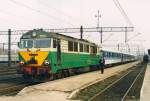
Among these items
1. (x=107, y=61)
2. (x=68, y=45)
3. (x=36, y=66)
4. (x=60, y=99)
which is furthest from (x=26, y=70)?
(x=107, y=61)

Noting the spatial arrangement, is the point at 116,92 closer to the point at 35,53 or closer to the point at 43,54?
the point at 43,54

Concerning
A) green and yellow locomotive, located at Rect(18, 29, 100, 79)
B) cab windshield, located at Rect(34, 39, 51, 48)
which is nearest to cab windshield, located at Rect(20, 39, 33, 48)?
green and yellow locomotive, located at Rect(18, 29, 100, 79)

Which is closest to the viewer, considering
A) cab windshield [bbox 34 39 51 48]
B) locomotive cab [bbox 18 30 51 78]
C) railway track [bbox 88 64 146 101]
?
railway track [bbox 88 64 146 101]

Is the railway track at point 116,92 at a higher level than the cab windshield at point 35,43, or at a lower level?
lower

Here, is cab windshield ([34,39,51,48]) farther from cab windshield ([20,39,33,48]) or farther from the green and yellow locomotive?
cab windshield ([20,39,33,48])

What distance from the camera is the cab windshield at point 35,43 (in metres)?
22.8

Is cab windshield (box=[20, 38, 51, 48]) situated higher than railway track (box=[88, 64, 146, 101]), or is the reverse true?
cab windshield (box=[20, 38, 51, 48])

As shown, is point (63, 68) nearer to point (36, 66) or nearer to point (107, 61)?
point (36, 66)

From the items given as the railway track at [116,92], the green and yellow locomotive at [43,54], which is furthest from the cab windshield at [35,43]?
the railway track at [116,92]

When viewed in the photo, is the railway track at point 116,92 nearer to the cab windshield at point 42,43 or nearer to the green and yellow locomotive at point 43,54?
the green and yellow locomotive at point 43,54

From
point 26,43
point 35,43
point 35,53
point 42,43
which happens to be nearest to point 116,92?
point 35,53

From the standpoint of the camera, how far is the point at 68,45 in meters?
26.2

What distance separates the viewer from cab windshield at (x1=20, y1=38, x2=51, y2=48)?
22.8m

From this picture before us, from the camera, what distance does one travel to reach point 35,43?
23141 millimetres
